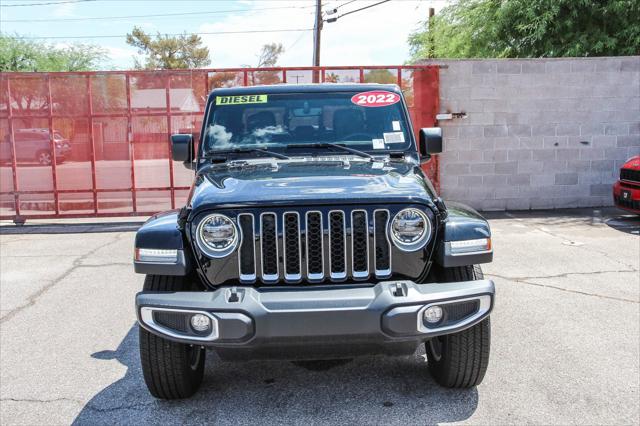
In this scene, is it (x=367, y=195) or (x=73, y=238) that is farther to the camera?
(x=73, y=238)

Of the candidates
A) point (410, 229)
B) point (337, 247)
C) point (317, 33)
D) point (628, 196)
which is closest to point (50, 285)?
point (337, 247)

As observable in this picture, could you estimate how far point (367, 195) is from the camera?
3193mm

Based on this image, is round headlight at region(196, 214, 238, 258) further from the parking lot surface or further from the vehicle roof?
the vehicle roof

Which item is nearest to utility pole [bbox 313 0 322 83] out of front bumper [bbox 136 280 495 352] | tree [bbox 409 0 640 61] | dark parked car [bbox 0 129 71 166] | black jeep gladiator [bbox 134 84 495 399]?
tree [bbox 409 0 640 61]

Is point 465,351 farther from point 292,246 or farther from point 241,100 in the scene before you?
point 241,100

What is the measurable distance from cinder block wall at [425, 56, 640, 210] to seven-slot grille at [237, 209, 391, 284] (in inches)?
326

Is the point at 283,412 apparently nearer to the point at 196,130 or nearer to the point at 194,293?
the point at 194,293

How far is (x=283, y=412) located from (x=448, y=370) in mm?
952

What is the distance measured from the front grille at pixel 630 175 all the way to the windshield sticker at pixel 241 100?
6.78 meters

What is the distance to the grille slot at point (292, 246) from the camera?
318cm

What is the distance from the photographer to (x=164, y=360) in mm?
3391

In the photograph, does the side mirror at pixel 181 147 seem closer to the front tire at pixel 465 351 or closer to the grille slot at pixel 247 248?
the grille slot at pixel 247 248

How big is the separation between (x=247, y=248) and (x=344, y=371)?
1295mm

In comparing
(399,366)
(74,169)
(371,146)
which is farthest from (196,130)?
(399,366)
